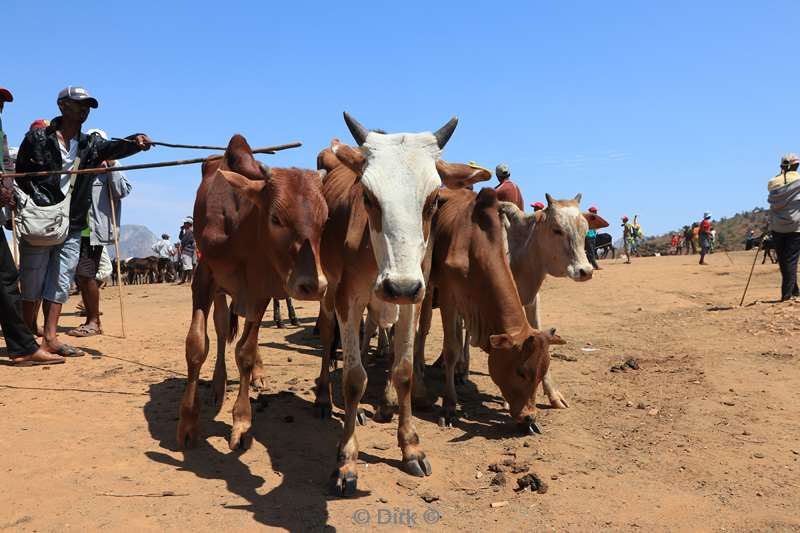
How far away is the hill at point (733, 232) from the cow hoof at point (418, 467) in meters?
40.8

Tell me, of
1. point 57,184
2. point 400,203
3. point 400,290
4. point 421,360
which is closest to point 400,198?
point 400,203

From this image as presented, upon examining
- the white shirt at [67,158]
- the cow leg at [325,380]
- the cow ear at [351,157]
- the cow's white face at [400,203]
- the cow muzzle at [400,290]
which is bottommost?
the cow leg at [325,380]

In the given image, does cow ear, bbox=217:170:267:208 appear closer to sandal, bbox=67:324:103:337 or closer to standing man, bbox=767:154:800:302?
sandal, bbox=67:324:103:337

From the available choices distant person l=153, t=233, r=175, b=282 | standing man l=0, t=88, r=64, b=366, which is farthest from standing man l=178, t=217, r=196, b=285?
standing man l=0, t=88, r=64, b=366

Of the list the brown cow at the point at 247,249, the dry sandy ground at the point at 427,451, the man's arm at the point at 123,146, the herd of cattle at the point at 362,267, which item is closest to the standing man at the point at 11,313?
the dry sandy ground at the point at 427,451

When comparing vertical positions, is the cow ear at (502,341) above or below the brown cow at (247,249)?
below

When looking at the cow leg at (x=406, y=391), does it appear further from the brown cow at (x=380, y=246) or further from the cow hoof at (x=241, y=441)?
the cow hoof at (x=241, y=441)

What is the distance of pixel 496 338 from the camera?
5262 mm

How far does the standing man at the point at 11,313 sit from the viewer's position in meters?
6.26

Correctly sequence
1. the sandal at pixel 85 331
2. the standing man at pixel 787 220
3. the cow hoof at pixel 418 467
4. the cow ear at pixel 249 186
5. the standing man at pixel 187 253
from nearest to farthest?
1. the cow ear at pixel 249 186
2. the cow hoof at pixel 418 467
3. the sandal at pixel 85 331
4. the standing man at pixel 787 220
5. the standing man at pixel 187 253

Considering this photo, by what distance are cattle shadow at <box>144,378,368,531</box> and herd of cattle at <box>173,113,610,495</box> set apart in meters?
0.18

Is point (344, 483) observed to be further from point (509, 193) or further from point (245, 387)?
point (509, 193)

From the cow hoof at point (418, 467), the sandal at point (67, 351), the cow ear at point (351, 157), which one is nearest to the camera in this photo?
the cow ear at point (351, 157)

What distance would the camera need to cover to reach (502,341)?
5.31m
